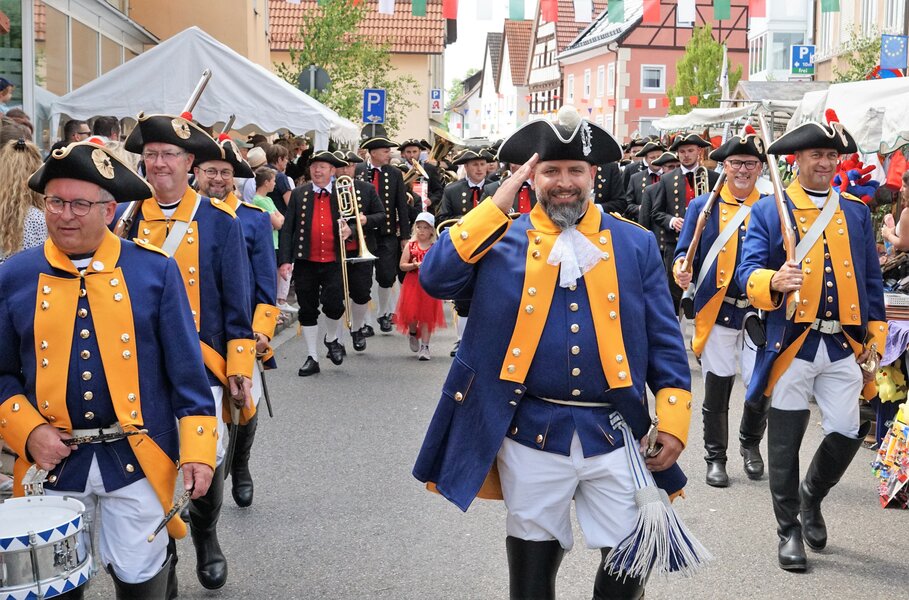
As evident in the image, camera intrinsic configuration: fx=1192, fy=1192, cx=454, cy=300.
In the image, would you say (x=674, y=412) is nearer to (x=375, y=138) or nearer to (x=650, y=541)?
(x=650, y=541)

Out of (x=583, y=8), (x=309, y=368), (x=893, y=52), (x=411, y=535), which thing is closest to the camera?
(x=411, y=535)

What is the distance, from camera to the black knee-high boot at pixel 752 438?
7488 mm

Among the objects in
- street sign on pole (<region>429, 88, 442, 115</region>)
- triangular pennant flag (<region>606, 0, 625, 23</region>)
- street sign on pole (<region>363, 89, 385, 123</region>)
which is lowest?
street sign on pole (<region>363, 89, 385, 123</region>)

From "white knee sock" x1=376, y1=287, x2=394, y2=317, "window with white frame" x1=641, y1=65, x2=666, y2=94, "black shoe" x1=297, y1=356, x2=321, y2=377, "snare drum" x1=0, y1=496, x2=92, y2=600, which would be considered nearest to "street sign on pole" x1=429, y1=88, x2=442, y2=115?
"window with white frame" x1=641, y1=65, x2=666, y2=94

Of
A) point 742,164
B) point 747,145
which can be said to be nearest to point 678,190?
point 742,164

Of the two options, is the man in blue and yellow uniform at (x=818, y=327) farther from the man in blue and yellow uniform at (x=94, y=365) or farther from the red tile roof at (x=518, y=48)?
the red tile roof at (x=518, y=48)

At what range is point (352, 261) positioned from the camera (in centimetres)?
1270

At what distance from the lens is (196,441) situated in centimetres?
399

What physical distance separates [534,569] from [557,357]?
723 millimetres

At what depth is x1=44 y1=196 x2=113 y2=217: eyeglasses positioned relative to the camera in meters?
3.84

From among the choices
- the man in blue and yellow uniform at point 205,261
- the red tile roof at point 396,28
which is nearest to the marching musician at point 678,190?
the man in blue and yellow uniform at point 205,261

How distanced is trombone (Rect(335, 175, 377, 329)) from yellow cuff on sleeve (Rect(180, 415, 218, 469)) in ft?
26.8

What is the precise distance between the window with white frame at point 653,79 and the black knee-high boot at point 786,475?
61.7 meters

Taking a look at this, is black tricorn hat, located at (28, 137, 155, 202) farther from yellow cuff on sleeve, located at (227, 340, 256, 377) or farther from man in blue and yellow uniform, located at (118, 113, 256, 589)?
yellow cuff on sleeve, located at (227, 340, 256, 377)
